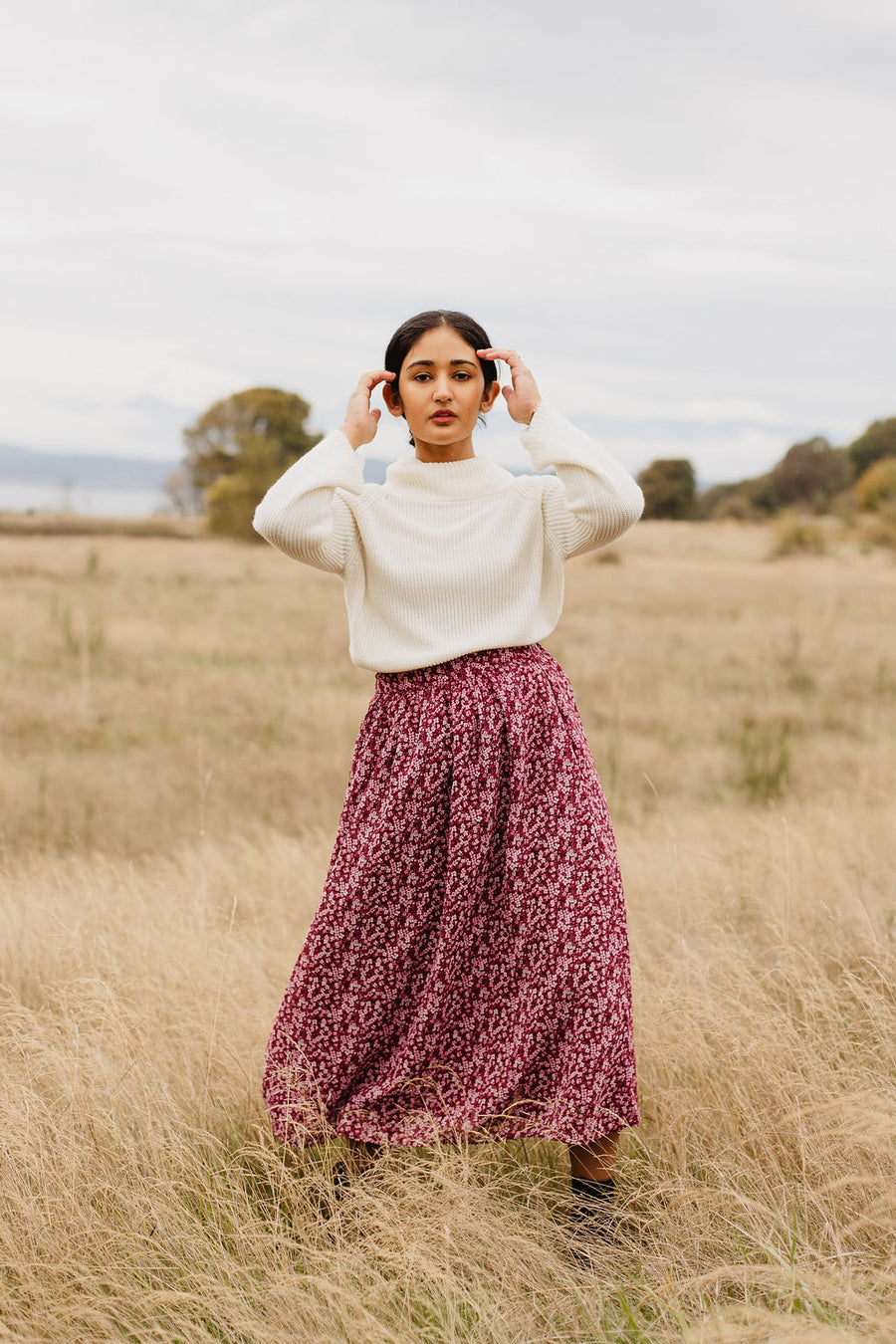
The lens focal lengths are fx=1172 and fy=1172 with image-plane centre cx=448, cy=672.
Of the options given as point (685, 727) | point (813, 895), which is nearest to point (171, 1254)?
point (813, 895)

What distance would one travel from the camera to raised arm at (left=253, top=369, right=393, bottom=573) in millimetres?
2488

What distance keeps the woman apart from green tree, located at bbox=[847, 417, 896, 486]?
203ft

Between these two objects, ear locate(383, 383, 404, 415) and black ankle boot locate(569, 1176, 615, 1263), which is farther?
ear locate(383, 383, 404, 415)

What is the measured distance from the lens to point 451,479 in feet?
8.49

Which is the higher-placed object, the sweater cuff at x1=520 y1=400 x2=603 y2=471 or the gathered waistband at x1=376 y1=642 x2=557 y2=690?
the sweater cuff at x1=520 y1=400 x2=603 y2=471

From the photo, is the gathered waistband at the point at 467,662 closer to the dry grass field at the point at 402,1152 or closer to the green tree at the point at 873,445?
the dry grass field at the point at 402,1152

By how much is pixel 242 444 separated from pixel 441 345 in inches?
1379

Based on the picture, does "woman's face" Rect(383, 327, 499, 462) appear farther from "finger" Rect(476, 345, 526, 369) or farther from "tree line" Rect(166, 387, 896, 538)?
"tree line" Rect(166, 387, 896, 538)

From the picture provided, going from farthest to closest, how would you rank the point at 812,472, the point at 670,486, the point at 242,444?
1. the point at 812,472
2. the point at 670,486
3. the point at 242,444

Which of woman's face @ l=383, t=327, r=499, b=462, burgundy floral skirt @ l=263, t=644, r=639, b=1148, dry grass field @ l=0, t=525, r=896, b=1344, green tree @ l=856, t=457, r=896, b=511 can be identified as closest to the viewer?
dry grass field @ l=0, t=525, r=896, b=1344

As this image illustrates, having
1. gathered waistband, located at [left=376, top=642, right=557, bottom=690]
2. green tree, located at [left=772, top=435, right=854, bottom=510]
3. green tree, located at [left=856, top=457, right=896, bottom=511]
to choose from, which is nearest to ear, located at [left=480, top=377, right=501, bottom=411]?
gathered waistband, located at [left=376, top=642, right=557, bottom=690]

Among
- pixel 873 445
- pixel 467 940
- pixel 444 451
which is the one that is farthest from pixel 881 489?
pixel 467 940

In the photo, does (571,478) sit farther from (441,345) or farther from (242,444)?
(242,444)

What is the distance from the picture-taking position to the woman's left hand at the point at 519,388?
2592 mm
